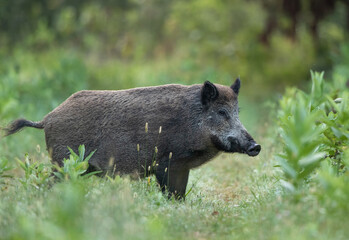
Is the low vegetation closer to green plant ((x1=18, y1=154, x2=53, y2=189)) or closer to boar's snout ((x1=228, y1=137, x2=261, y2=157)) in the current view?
green plant ((x1=18, y1=154, x2=53, y2=189))

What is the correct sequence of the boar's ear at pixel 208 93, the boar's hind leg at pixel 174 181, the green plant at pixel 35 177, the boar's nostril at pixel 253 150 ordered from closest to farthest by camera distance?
the green plant at pixel 35 177, the boar's nostril at pixel 253 150, the boar's hind leg at pixel 174 181, the boar's ear at pixel 208 93

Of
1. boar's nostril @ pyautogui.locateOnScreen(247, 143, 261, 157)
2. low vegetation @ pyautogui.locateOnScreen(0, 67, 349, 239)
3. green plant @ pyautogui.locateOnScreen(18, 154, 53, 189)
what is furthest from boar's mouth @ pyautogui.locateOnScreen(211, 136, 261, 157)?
green plant @ pyautogui.locateOnScreen(18, 154, 53, 189)

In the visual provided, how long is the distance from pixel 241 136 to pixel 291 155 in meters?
1.35

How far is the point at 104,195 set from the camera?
4312mm

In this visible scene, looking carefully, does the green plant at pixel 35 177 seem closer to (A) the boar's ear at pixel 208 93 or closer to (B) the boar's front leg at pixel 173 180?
(B) the boar's front leg at pixel 173 180

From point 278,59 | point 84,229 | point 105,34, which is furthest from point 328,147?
point 105,34

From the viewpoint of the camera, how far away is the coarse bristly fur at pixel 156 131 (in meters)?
5.70

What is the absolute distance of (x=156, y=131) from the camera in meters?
5.73

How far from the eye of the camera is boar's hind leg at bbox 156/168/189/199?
18.4 feet

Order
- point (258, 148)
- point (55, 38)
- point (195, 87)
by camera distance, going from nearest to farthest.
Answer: point (258, 148) < point (195, 87) < point (55, 38)

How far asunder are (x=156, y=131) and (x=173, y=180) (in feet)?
1.81

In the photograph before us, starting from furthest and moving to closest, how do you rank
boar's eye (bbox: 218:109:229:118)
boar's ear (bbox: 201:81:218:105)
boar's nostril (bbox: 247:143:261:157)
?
boar's eye (bbox: 218:109:229:118)
boar's ear (bbox: 201:81:218:105)
boar's nostril (bbox: 247:143:261:157)

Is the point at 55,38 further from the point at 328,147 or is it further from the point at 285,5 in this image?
the point at 328,147

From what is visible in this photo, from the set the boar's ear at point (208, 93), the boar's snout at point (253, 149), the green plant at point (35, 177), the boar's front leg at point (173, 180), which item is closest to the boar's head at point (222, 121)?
the boar's ear at point (208, 93)
